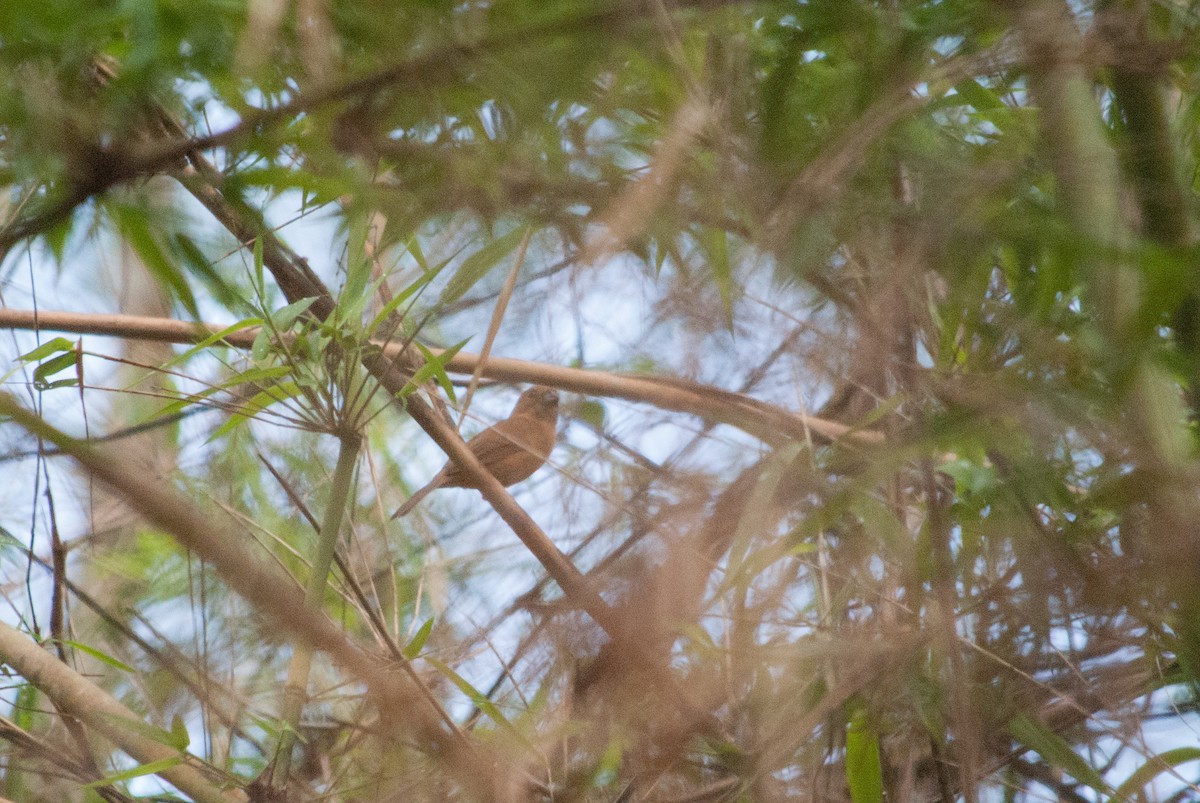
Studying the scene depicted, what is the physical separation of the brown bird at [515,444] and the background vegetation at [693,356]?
0.67 m

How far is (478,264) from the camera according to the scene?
1.45m

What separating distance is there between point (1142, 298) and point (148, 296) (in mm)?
1672

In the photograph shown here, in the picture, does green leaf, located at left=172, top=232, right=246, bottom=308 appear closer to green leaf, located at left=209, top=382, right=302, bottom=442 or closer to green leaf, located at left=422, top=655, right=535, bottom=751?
green leaf, located at left=209, top=382, right=302, bottom=442

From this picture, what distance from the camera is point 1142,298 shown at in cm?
96

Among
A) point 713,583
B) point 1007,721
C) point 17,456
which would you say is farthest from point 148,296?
point 1007,721

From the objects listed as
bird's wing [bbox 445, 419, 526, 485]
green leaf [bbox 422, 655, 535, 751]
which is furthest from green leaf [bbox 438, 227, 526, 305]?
bird's wing [bbox 445, 419, 526, 485]

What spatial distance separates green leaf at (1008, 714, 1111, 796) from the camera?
1457mm

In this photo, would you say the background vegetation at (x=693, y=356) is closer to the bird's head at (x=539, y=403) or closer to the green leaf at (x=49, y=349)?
the green leaf at (x=49, y=349)

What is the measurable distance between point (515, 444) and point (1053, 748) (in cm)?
149

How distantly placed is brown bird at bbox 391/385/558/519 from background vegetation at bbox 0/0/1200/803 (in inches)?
26.3

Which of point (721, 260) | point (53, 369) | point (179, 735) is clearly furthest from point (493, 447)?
point (721, 260)

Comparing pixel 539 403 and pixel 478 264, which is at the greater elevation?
pixel 539 403

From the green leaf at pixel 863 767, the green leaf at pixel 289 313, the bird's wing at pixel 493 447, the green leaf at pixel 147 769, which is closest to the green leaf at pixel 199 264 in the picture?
the green leaf at pixel 289 313

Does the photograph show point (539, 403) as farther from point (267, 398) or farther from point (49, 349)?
point (49, 349)
